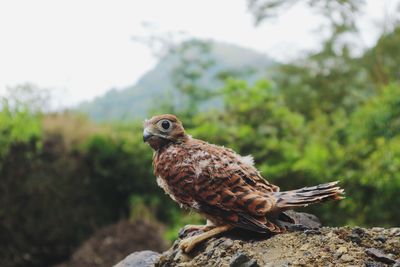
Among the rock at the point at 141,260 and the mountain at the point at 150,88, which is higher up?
the mountain at the point at 150,88

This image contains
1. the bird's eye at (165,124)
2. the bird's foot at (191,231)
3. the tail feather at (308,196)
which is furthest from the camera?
the bird's foot at (191,231)

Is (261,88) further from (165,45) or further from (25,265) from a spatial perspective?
(165,45)

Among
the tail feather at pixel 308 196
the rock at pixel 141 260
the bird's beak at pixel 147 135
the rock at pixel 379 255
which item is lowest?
the rock at pixel 141 260

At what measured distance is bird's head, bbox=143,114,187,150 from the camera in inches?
Answer: 120

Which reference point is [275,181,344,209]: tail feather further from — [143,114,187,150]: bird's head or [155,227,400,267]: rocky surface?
[143,114,187,150]: bird's head

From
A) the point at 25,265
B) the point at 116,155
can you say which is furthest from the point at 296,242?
the point at 116,155

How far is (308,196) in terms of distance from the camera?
2.73 m

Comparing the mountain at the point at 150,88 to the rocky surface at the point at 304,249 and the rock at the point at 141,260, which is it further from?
the rocky surface at the point at 304,249

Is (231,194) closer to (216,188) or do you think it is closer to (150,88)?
(216,188)

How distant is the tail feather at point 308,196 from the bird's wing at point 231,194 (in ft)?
0.19

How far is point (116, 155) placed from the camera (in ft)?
34.6

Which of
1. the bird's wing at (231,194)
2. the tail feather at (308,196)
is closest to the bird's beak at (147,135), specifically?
the bird's wing at (231,194)

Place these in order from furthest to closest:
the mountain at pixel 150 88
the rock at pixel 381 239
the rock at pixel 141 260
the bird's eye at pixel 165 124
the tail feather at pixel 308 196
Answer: the mountain at pixel 150 88 < the rock at pixel 141 260 < the bird's eye at pixel 165 124 < the rock at pixel 381 239 < the tail feather at pixel 308 196

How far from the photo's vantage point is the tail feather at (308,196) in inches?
106
